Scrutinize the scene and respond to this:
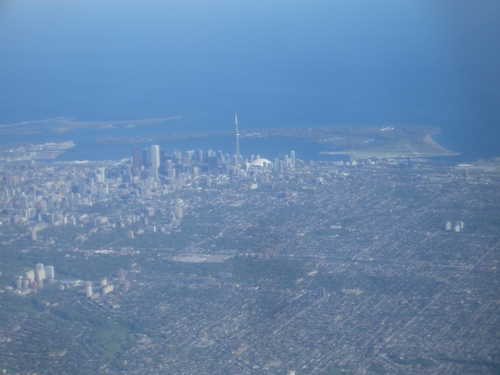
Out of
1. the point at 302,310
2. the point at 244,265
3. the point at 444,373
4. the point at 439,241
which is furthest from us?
the point at 439,241

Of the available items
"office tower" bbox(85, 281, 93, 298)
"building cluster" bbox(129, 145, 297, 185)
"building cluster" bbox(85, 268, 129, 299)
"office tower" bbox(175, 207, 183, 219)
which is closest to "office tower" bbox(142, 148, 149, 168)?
"building cluster" bbox(129, 145, 297, 185)

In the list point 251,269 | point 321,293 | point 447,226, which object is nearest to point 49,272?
point 251,269

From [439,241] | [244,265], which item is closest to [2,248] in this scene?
[244,265]

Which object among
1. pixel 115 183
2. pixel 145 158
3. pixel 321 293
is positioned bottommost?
pixel 321 293

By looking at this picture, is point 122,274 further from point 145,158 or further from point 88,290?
point 145,158

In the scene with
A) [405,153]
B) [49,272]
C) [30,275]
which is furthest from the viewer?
[405,153]

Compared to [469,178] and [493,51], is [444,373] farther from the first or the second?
[493,51]

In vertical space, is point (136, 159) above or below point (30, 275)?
above
